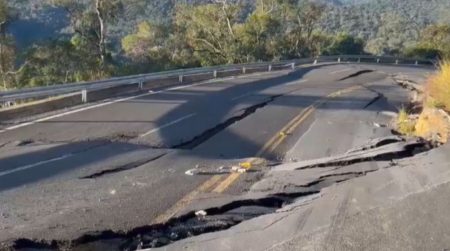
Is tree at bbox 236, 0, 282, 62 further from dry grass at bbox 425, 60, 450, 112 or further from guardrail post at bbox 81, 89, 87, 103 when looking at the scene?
dry grass at bbox 425, 60, 450, 112

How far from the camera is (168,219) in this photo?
6.39 meters

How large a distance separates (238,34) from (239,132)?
4103 centimetres

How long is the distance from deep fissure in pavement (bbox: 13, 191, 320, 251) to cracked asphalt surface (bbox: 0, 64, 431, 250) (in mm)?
21

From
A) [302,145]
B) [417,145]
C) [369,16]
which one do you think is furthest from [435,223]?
[369,16]

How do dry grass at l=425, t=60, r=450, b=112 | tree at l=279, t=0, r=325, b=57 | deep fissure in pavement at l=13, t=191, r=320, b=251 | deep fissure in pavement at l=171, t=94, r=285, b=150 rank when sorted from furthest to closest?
tree at l=279, t=0, r=325, b=57 → dry grass at l=425, t=60, r=450, b=112 → deep fissure in pavement at l=171, t=94, r=285, b=150 → deep fissure in pavement at l=13, t=191, r=320, b=251

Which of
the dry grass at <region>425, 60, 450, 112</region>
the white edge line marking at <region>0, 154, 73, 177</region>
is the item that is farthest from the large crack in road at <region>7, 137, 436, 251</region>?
the dry grass at <region>425, 60, 450, 112</region>

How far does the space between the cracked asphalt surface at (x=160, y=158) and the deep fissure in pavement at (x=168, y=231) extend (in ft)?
0.07

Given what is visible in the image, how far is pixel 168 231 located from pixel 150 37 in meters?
44.2

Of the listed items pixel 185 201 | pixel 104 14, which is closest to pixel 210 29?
pixel 104 14

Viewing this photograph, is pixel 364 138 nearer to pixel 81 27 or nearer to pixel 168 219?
pixel 168 219

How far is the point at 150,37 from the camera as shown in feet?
161

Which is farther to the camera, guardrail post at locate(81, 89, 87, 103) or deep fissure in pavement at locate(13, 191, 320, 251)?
guardrail post at locate(81, 89, 87, 103)

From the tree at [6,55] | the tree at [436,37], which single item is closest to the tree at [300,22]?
the tree at [436,37]

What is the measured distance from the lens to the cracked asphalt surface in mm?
6441
